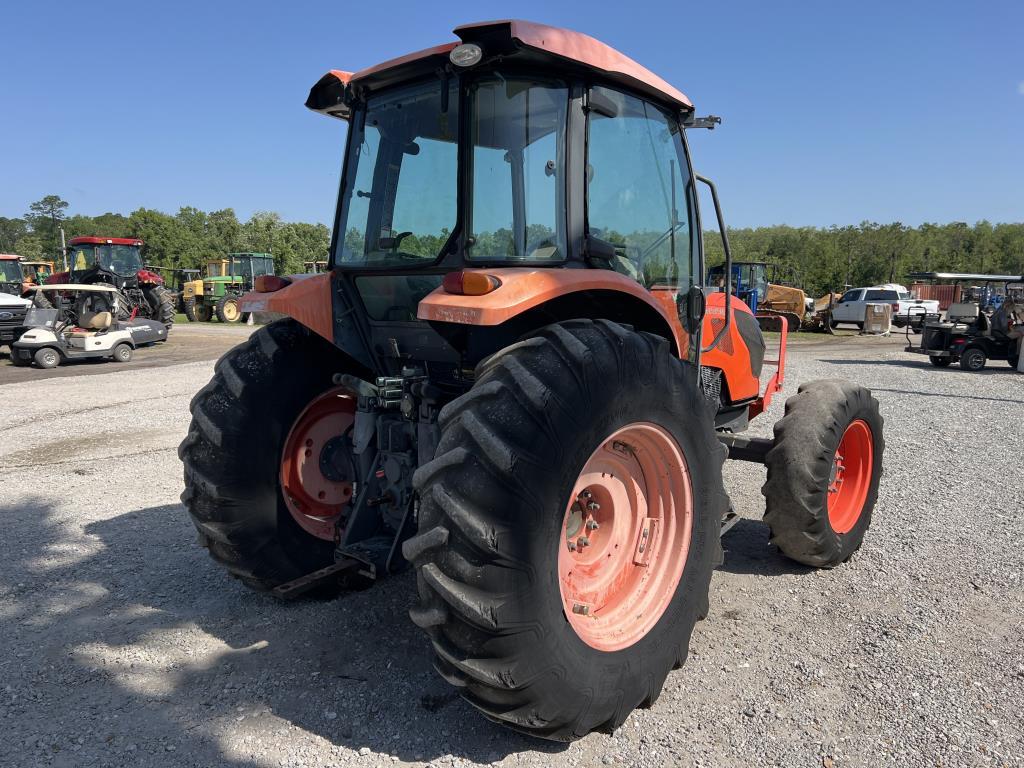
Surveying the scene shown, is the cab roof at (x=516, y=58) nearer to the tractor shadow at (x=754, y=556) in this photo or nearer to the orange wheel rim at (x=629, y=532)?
the orange wheel rim at (x=629, y=532)

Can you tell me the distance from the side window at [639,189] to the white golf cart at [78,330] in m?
14.4

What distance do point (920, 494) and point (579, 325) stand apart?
442 cm

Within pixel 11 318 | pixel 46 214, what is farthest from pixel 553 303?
pixel 46 214

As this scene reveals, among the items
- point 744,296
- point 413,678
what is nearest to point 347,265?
point 413,678

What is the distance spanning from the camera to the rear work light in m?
2.26

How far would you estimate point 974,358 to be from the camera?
14.6 meters

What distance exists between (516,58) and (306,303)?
54.3 inches

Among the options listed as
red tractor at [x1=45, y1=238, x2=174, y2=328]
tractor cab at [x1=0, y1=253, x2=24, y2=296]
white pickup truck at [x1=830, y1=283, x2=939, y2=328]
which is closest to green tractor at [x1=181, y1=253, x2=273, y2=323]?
tractor cab at [x1=0, y1=253, x2=24, y2=296]

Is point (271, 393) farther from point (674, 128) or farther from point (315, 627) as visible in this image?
point (674, 128)

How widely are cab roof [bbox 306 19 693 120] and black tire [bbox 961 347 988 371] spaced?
46.9ft

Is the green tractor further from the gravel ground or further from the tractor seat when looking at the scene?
the gravel ground

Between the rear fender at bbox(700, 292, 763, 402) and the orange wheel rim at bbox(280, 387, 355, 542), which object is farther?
the rear fender at bbox(700, 292, 763, 402)

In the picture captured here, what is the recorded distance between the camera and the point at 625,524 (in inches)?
109

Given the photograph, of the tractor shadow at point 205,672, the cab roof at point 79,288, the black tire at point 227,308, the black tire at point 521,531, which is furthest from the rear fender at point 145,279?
the black tire at point 521,531
